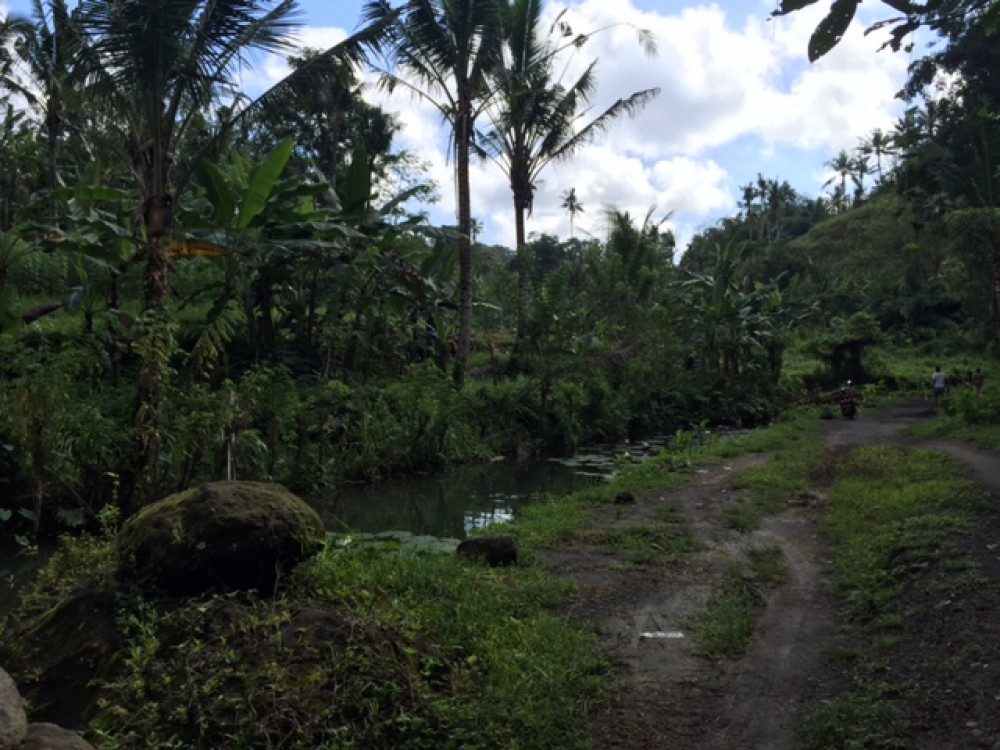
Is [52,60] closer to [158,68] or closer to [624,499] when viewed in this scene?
[158,68]

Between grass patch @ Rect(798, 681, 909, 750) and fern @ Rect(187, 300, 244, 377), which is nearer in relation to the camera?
grass patch @ Rect(798, 681, 909, 750)

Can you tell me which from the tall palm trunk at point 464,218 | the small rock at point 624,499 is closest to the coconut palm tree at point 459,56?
the tall palm trunk at point 464,218

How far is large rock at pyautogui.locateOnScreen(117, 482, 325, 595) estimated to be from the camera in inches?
181

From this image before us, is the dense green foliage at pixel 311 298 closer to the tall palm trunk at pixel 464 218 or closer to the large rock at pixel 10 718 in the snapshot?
the tall palm trunk at pixel 464 218

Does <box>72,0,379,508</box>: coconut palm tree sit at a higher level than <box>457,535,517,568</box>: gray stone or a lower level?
higher

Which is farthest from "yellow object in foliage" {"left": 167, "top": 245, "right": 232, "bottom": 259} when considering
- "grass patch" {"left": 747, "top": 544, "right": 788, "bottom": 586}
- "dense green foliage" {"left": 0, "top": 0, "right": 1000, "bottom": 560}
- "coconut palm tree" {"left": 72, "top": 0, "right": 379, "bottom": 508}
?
"grass patch" {"left": 747, "top": 544, "right": 788, "bottom": 586}

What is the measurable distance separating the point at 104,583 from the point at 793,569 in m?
5.57

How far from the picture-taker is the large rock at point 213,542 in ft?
15.1

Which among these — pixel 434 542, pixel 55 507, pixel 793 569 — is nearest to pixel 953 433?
pixel 793 569

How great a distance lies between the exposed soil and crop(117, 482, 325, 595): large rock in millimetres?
2027

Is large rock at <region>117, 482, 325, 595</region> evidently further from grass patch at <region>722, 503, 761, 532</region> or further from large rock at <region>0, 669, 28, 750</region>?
grass patch at <region>722, 503, 761, 532</region>

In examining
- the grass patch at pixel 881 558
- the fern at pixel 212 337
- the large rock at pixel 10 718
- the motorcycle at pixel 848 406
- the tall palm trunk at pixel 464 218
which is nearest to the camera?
the large rock at pixel 10 718

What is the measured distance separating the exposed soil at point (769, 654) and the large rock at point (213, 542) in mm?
2027

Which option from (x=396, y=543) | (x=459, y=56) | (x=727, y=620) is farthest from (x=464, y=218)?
(x=727, y=620)
